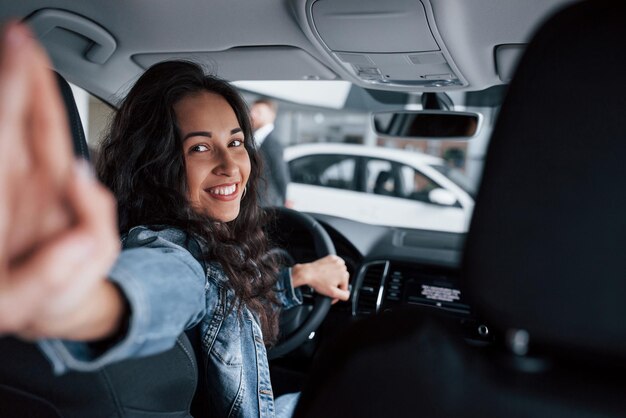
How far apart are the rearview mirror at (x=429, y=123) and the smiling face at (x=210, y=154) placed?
1066 millimetres

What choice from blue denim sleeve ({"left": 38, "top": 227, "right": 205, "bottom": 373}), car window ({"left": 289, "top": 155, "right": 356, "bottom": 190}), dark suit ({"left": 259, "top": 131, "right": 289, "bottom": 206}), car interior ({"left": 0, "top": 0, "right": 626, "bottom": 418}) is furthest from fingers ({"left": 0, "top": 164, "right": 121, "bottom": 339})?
car window ({"left": 289, "top": 155, "right": 356, "bottom": 190})

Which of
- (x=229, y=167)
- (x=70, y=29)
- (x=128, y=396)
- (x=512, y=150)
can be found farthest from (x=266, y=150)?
(x=512, y=150)

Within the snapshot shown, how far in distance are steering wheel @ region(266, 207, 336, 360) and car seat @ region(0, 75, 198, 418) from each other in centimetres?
103

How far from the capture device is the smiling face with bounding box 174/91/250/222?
1.71 metres

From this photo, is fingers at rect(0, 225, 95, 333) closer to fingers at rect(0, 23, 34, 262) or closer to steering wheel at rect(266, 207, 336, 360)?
fingers at rect(0, 23, 34, 262)

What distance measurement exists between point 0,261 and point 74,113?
3.94 ft

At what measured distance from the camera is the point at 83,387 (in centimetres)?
117

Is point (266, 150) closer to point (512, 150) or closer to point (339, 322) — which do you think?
point (339, 322)

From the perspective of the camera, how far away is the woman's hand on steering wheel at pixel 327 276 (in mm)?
2246

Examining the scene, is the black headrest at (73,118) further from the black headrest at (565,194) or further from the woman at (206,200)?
the black headrest at (565,194)

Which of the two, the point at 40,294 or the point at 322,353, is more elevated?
the point at 40,294

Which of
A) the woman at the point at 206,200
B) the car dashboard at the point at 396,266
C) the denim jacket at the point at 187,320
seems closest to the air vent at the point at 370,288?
the car dashboard at the point at 396,266

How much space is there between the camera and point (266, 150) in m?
4.77

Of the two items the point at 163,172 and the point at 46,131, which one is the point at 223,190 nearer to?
the point at 163,172
